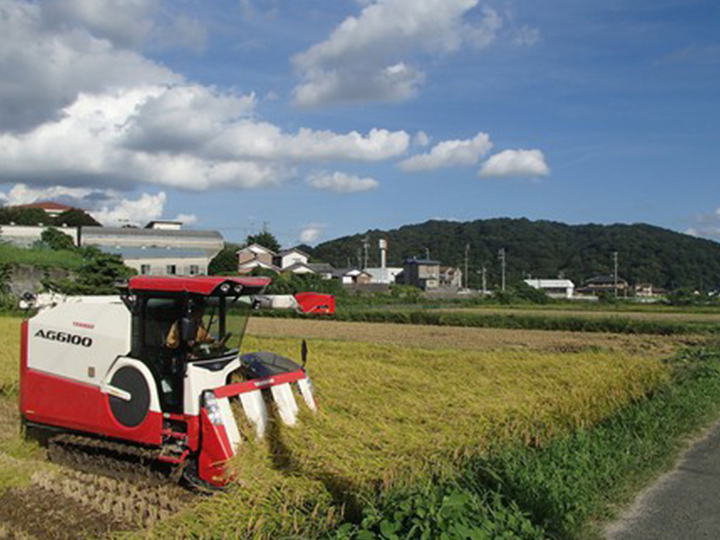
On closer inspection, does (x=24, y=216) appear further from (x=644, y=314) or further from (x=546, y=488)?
(x=546, y=488)

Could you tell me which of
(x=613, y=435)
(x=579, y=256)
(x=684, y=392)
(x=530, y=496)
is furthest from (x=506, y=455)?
(x=579, y=256)

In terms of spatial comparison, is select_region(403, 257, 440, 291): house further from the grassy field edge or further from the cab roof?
the cab roof

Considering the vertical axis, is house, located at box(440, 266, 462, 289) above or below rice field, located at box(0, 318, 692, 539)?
above

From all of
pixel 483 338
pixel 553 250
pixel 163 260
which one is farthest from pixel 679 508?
pixel 553 250

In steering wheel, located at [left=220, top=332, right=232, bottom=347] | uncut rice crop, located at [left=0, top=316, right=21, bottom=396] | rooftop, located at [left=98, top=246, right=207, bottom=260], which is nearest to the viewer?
steering wheel, located at [left=220, top=332, right=232, bottom=347]

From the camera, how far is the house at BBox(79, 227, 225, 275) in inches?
2189

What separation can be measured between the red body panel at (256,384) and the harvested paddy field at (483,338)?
14489mm

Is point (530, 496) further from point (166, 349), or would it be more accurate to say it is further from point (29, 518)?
point (29, 518)

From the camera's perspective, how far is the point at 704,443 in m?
8.12

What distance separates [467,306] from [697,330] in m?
26.9

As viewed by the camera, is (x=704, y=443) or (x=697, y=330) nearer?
(x=704, y=443)

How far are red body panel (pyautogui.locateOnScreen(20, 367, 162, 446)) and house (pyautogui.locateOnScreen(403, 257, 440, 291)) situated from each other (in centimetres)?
10505

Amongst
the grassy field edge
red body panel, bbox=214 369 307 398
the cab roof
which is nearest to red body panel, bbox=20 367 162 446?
red body panel, bbox=214 369 307 398

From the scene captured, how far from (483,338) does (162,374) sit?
22.1 m
